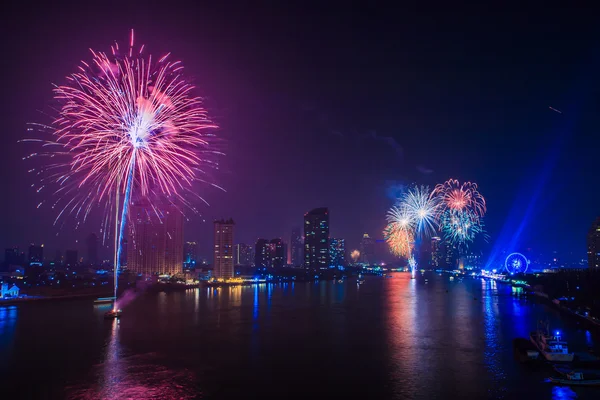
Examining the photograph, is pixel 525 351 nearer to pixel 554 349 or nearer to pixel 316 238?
pixel 554 349

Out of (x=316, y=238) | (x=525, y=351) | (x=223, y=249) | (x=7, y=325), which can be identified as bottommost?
(x=7, y=325)

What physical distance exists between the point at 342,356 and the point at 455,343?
693 cm

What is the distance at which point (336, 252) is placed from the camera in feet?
520

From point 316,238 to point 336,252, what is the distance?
69.9 ft

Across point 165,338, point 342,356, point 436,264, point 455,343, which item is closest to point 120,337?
point 165,338

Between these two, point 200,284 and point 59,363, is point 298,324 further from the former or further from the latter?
point 200,284

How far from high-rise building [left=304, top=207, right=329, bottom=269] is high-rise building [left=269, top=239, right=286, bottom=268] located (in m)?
8.49

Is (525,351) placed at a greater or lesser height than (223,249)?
lesser

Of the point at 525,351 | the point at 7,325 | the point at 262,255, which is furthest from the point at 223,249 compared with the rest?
the point at 525,351

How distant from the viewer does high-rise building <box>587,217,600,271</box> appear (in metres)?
78.4

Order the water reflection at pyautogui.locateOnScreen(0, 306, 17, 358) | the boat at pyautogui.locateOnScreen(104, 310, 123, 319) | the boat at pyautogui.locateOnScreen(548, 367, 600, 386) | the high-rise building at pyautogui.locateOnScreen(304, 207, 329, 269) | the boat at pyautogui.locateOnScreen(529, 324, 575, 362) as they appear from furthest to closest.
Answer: the high-rise building at pyautogui.locateOnScreen(304, 207, 329, 269), the boat at pyautogui.locateOnScreen(104, 310, 123, 319), the water reflection at pyautogui.locateOnScreen(0, 306, 17, 358), the boat at pyautogui.locateOnScreen(529, 324, 575, 362), the boat at pyautogui.locateOnScreen(548, 367, 600, 386)

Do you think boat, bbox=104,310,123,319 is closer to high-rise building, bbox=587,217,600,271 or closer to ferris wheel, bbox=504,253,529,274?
ferris wheel, bbox=504,253,529,274

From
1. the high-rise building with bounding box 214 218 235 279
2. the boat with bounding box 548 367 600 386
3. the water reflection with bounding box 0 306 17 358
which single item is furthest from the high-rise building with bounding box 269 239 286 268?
the boat with bounding box 548 367 600 386

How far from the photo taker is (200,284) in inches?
3135
